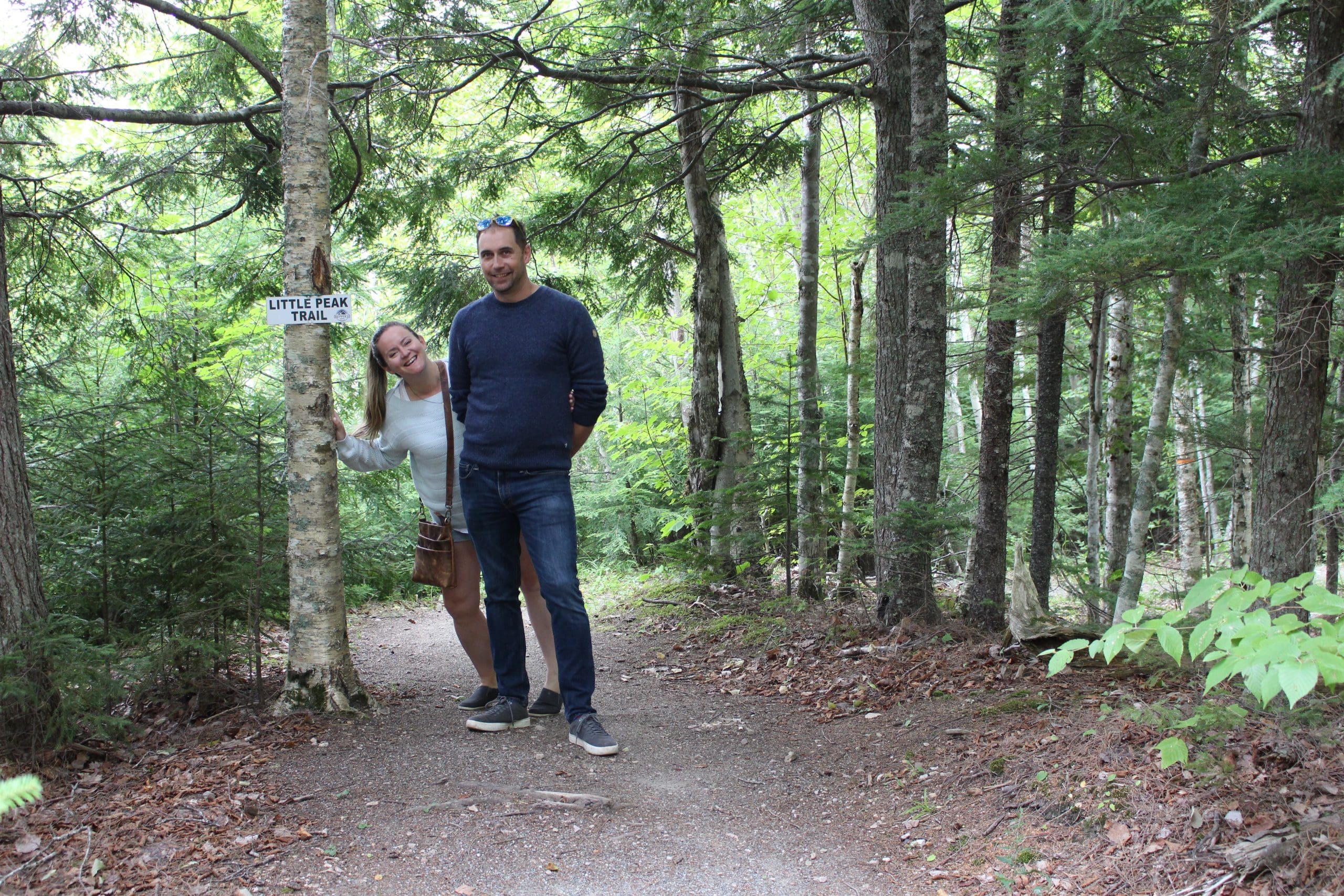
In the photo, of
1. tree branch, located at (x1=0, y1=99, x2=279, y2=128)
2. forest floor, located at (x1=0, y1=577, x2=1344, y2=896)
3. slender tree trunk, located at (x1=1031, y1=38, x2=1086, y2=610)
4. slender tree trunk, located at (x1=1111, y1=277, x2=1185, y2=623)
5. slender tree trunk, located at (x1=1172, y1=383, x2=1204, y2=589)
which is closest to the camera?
forest floor, located at (x1=0, y1=577, x2=1344, y2=896)

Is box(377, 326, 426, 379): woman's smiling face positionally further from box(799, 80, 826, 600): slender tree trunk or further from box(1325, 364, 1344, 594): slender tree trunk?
box(1325, 364, 1344, 594): slender tree trunk

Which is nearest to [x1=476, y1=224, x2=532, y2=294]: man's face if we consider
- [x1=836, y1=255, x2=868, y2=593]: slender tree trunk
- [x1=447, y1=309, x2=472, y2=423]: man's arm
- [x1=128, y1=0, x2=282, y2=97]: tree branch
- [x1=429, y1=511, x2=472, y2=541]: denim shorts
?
[x1=447, y1=309, x2=472, y2=423]: man's arm

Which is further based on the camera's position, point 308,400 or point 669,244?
point 669,244

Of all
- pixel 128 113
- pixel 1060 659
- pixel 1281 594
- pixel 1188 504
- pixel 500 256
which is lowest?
pixel 1188 504

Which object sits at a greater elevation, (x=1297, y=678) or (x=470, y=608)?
(x=1297, y=678)

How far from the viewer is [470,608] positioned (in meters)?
4.68

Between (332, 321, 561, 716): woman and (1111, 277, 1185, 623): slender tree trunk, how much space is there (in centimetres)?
382

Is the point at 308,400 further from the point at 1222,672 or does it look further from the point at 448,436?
the point at 1222,672

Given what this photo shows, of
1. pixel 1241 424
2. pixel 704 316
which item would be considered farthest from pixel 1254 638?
pixel 704 316

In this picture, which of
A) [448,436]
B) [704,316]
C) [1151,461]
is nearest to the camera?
[448,436]

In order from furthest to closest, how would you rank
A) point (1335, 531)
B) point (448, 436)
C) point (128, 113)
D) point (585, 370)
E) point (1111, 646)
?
point (1335, 531) → point (128, 113) → point (448, 436) → point (585, 370) → point (1111, 646)

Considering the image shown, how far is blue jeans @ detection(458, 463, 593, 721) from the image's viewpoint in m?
4.10

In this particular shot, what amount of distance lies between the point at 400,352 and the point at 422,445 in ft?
1.61

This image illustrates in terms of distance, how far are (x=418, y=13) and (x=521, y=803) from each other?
5.23 meters
